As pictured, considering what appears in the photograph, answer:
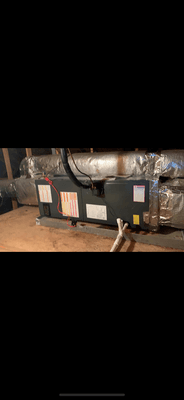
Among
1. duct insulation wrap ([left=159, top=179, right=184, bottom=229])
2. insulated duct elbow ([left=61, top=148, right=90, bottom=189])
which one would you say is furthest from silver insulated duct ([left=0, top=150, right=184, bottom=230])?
insulated duct elbow ([left=61, top=148, right=90, bottom=189])

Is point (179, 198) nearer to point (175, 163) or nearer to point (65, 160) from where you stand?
point (175, 163)

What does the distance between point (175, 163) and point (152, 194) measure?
1.02 feet

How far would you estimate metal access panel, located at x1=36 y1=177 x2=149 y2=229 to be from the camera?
4.39ft

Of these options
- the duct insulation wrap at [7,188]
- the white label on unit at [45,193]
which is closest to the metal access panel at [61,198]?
the white label on unit at [45,193]

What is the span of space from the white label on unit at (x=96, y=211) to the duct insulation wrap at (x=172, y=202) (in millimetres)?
418

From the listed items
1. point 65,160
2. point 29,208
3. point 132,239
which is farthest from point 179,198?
point 29,208

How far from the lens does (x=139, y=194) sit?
1319mm

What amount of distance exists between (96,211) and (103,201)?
0.37 ft

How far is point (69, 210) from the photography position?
1648mm

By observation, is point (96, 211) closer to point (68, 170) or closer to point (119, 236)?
point (119, 236)

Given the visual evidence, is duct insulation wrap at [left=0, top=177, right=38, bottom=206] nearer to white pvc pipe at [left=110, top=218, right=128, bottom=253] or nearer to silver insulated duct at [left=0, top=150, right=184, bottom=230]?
silver insulated duct at [left=0, top=150, right=184, bottom=230]

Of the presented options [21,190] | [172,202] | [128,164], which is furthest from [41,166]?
[172,202]

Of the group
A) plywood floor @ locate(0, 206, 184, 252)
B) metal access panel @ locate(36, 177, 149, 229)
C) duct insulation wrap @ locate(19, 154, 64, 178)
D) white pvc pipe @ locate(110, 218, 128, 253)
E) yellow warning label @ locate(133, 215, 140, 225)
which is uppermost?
duct insulation wrap @ locate(19, 154, 64, 178)

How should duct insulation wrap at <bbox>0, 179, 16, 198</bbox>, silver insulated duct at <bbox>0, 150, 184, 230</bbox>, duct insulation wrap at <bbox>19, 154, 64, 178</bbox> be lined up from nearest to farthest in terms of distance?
silver insulated duct at <bbox>0, 150, 184, 230</bbox> < duct insulation wrap at <bbox>19, 154, 64, 178</bbox> < duct insulation wrap at <bbox>0, 179, 16, 198</bbox>
